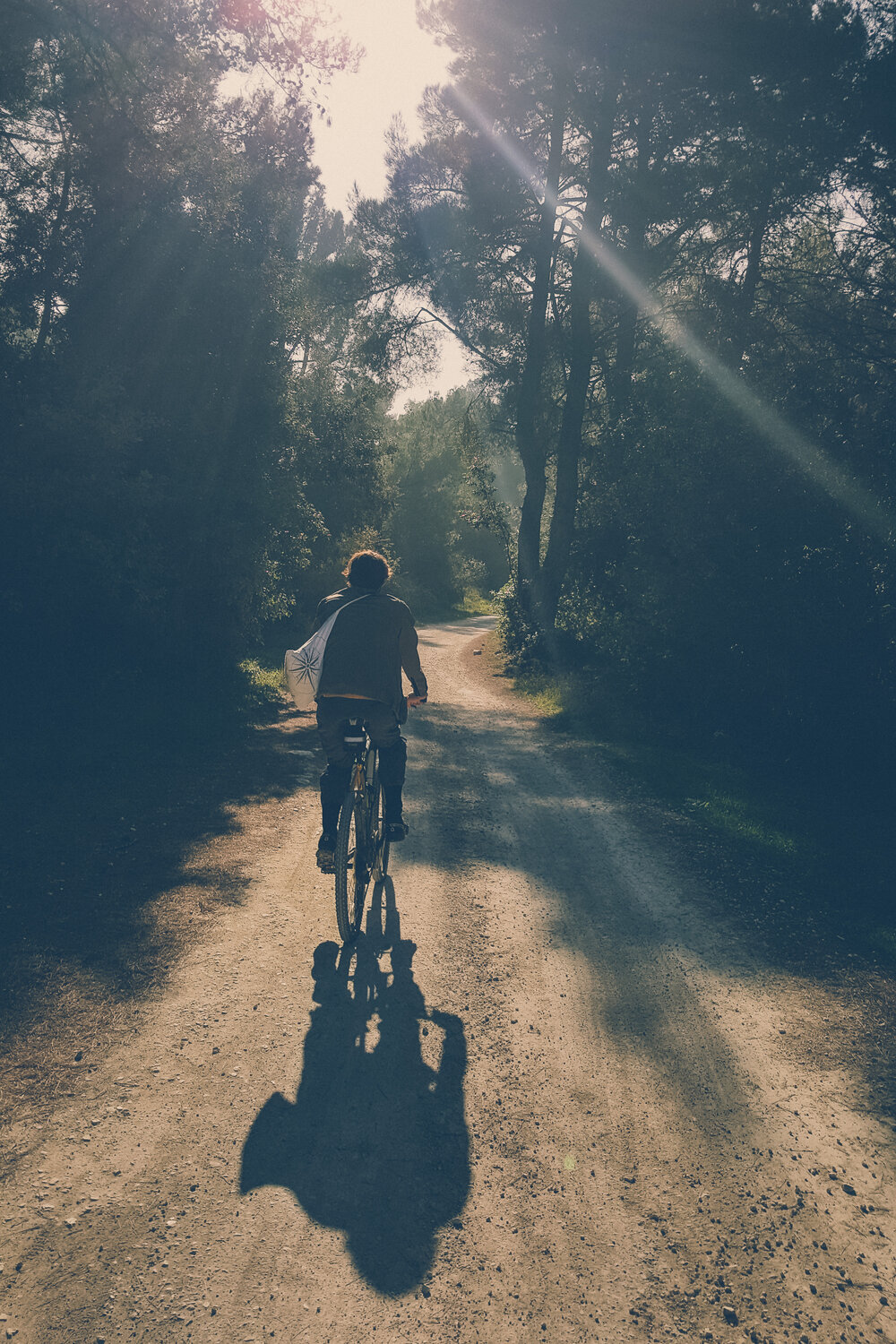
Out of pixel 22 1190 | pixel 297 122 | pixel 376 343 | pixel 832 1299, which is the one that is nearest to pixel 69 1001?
pixel 22 1190

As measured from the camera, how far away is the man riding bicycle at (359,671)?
16.2 feet

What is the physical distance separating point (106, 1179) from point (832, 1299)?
269cm

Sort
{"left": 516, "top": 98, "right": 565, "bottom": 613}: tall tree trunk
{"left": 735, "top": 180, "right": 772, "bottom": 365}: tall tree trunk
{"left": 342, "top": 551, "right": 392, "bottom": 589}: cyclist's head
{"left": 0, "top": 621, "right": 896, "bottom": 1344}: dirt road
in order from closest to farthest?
{"left": 0, "top": 621, "right": 896, "bottom": 1344}: dirt road < {"left": 342, "top": 551, "right": 392, "bottom": 589}: cyclist's head < {"left": 735, "top": 180, "right": 772, "bottom": 365}: tall tree trunk < {"left": 516, "top": 98, "right": 565, "bottom": 613}: tall tree trunk

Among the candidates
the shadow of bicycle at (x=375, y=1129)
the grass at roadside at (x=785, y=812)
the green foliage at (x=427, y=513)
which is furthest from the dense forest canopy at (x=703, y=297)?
the green foliage at (x=427, y=513)

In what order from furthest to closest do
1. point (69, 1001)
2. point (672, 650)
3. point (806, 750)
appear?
point (672, 650)
point (806, 750)
point (69, 1001)

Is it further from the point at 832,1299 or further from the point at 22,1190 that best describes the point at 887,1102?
the point at 22,1190

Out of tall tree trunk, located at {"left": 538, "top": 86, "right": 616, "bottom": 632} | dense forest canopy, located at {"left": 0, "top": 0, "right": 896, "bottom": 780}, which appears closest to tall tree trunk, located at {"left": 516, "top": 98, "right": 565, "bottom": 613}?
tall tree trunk, located at {"left": 538, "top": 86, "right": 616, "bottom": 632}

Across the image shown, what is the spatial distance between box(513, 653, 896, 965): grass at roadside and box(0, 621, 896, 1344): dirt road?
1.42 metres

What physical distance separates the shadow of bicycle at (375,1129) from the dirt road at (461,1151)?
0.01 meters

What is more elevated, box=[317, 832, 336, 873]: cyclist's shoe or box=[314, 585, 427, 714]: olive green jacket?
box=[314, 585, 427, 714]: olive green jacket

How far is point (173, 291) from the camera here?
36.7 feet

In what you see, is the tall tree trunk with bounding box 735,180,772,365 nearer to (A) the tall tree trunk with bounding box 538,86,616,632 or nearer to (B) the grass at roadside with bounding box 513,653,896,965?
(A) the tall tree trunk with bounding box 538,86,616,632

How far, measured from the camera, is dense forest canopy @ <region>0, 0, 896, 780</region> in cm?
969

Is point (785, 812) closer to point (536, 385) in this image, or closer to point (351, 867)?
point (351, 867)
